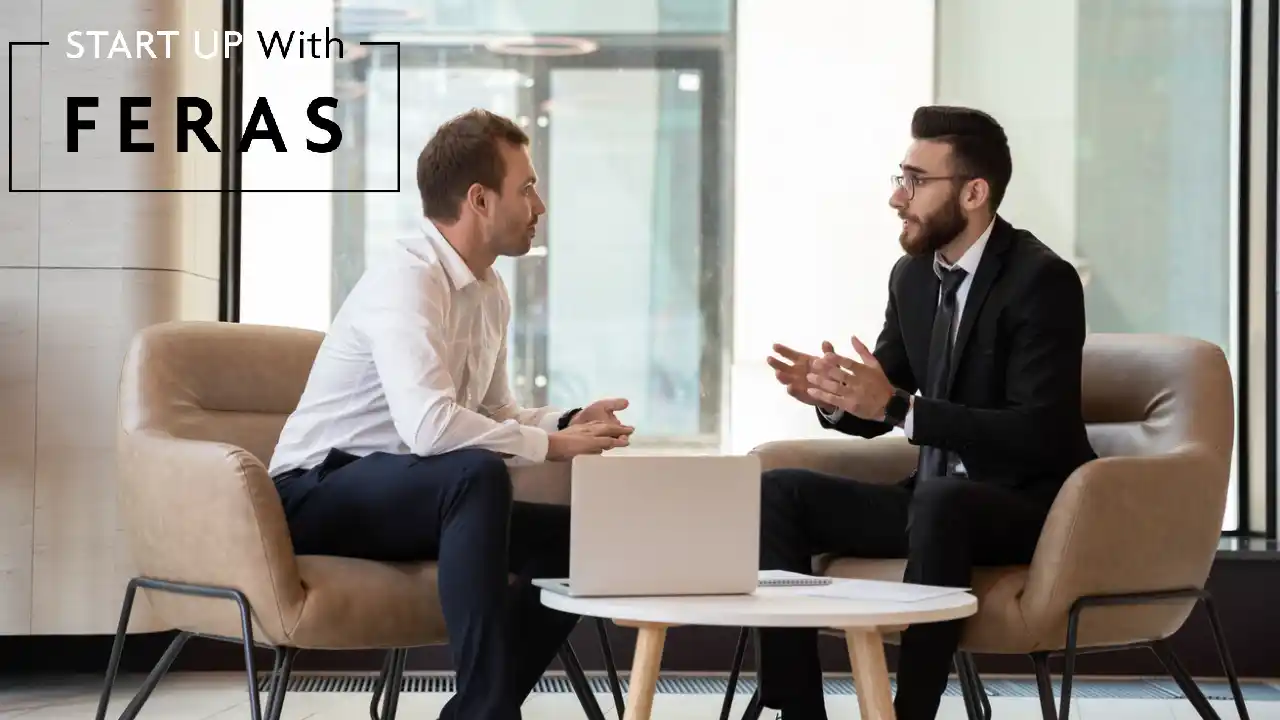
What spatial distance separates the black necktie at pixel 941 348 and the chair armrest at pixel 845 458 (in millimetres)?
185

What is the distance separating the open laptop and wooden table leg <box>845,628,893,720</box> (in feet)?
0.54

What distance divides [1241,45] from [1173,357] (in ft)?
6.55

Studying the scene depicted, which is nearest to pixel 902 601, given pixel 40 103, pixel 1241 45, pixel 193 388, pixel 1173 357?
pixel 1173 357

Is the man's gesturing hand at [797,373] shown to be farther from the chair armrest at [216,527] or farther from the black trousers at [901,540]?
the chair armrest at [216,527]

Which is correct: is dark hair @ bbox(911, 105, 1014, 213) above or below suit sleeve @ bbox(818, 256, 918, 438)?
above

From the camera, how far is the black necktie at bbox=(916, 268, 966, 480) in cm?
276

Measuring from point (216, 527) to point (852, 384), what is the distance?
3.61 ft

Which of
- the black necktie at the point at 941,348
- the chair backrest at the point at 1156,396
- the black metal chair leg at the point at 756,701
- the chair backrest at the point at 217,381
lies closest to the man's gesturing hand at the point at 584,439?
the black metal chair leg at the point at 756,701

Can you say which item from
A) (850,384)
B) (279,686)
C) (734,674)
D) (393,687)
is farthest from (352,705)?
(850,384)

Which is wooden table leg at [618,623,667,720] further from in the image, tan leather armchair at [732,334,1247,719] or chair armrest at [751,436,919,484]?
chair armrest at [751,436,919,484]

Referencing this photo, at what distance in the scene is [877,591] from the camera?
6.67ft

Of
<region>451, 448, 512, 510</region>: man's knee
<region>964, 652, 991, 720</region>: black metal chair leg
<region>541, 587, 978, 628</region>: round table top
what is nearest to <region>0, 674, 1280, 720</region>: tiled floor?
<region>964, 652, 991, 720</region>: black metal chair leg

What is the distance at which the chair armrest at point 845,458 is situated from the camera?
2.98 metres

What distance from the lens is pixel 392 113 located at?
429 centimetres
